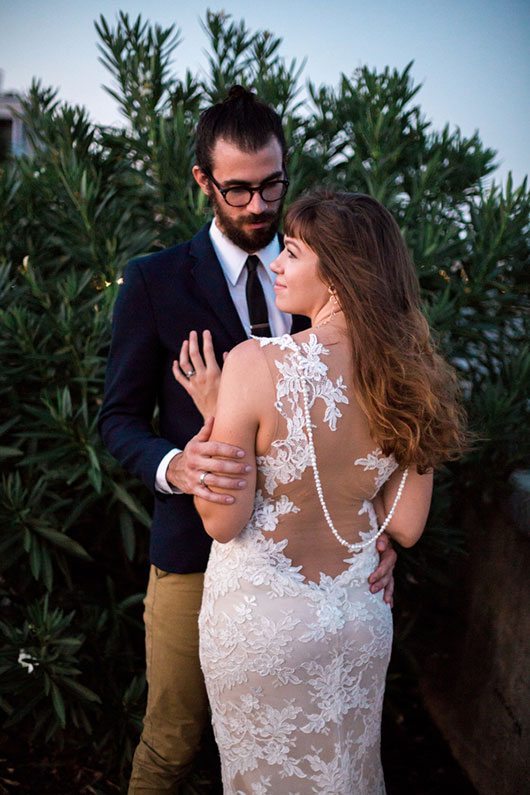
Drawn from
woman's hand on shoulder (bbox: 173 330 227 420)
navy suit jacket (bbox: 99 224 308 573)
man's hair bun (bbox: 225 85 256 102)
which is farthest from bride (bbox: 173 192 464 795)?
man's hair bun (bbox: 225 85 256 102)

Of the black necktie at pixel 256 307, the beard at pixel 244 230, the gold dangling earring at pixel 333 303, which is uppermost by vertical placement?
the beard at pixel 244 230

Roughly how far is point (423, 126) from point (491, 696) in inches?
103

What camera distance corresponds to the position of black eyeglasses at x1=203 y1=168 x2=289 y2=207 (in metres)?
2.27

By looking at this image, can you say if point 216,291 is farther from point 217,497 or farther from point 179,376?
point 217,497

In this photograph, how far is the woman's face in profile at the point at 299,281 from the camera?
6.02 feet

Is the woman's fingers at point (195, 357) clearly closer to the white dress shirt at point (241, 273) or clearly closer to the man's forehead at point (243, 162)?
the white dress shirt at point (241, 273)

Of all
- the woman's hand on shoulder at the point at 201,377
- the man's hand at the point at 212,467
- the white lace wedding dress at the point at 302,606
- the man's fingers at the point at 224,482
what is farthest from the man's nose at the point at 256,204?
the man's fingers at the point at 224,482

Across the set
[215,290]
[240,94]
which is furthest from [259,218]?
[240,94]

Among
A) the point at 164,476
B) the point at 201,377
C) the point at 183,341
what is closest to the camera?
the point at 201,377

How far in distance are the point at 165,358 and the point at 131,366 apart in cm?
11

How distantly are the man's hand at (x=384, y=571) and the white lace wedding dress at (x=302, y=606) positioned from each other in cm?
2

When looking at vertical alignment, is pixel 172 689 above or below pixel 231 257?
below

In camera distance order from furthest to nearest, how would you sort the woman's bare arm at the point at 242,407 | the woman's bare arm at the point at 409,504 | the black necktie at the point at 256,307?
the black necktie at the point at 256,307
the woman's bare arm at the point at 409,504
the woman's bare arm at the point at 242,407

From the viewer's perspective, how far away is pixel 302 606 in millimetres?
1823
